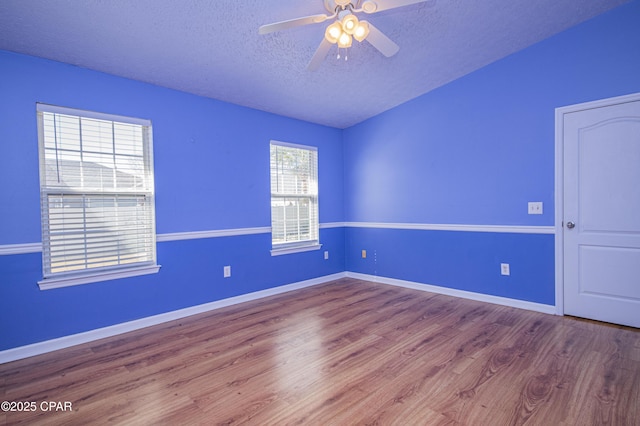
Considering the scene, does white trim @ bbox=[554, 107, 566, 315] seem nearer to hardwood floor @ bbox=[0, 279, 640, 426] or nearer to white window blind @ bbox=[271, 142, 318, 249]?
hardwood floor @ bbox=[0, 279, 640, 426]

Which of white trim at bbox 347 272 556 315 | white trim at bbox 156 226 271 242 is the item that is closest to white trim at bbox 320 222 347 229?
white trim at bbox 347 272 556 315

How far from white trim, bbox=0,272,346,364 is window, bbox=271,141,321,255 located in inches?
25.2

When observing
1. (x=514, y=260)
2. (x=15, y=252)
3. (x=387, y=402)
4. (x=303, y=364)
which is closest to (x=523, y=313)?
(x=514, y=260)

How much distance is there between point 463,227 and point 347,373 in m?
2.44

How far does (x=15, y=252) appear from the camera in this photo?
7.89 ft

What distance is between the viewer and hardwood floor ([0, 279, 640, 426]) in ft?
5.72

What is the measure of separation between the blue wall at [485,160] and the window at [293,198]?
772mm

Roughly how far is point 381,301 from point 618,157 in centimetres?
265

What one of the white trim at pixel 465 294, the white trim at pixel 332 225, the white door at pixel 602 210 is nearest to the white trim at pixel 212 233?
the white trim at pixel 332 225

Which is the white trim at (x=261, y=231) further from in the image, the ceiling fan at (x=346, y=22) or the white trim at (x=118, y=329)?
the ceiling fan at (x=346, y=22)

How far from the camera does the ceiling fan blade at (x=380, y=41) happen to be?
6.82ft

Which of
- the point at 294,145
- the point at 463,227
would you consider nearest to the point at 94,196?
the point at 294,145

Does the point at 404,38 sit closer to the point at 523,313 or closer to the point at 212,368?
the point at 523,313

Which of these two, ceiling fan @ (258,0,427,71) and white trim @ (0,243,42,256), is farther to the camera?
white trim @ (0,243,42,256)
